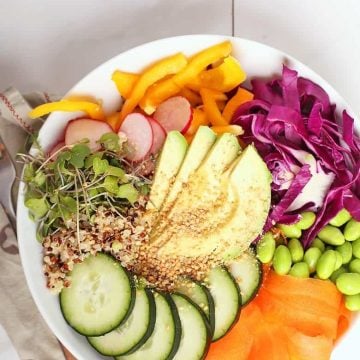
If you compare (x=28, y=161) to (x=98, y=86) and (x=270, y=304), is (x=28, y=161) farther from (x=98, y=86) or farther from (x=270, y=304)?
(x=270, y=304)

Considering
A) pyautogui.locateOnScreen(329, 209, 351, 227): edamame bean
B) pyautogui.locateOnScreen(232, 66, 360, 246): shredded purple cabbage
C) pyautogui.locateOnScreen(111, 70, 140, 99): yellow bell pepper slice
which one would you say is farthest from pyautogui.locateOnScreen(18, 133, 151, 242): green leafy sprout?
pyautogui.locateOnScreen(329, 209, 351, 227): edamame bean

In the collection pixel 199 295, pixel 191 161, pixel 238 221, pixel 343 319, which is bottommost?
pixel 343 319

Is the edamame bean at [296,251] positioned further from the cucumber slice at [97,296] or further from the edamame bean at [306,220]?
the cucumber slice at [97,296]

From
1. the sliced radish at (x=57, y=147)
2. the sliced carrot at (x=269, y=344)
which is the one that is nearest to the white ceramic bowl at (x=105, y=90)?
the sliced radish at (x=57, y=147)

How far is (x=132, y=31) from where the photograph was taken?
4.78ft

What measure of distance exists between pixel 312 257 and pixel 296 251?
3cm


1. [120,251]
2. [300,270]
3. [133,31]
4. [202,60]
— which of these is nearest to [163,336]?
[120,251]

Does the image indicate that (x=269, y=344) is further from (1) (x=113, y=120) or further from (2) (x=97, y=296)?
(1) (x=113, y=120)

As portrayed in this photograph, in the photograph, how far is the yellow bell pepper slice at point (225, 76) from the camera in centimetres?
127

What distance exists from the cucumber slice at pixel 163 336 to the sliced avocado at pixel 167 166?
0.16 metres

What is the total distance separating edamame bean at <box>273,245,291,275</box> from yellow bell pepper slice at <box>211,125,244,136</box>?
0.21 metres

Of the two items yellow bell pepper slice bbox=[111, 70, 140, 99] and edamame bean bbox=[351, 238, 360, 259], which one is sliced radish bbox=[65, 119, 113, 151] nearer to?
yellow bell pepper slice bbox=[111, 70, 140, 99]

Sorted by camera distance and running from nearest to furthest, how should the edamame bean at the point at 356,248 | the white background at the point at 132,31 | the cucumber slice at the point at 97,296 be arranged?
1. the cucumber slice at the point at 97,296
2. the edamame bean at the point at 356,248
3. the white background at the point at 132,31

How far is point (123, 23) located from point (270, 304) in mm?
612
